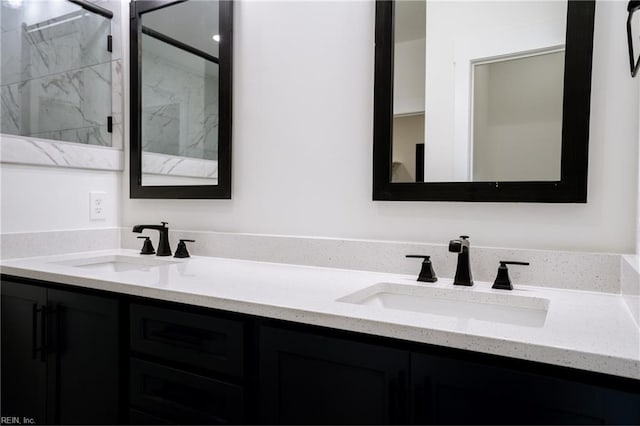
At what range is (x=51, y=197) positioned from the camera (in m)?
1.82

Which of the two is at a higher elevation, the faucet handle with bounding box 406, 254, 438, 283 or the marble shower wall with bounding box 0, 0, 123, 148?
the marble shower wall with bounding box 0, 0, 123, 148

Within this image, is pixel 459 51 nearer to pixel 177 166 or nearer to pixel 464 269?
pixel 464 269

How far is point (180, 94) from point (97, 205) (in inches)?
25.6

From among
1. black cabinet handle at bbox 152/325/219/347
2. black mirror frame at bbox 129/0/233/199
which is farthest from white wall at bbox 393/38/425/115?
black cabinet handle at bbox 152/325/219/347

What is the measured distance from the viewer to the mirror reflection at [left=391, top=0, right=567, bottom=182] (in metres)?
1.24

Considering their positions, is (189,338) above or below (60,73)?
below

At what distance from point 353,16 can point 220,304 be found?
43.6 inches

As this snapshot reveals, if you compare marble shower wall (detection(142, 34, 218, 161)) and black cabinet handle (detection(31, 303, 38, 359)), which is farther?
marble shower wall (detection(142, 34, 218, 161))

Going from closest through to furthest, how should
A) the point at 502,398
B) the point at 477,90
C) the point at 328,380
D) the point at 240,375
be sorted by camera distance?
the point at 502,398 < the point at 328,380 < the point at 240,375 < the point at 477,90

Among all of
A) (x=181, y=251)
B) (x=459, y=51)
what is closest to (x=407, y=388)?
(x=459, y=51)

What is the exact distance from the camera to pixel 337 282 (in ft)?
4.25

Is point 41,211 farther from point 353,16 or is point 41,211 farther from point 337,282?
point 353,16

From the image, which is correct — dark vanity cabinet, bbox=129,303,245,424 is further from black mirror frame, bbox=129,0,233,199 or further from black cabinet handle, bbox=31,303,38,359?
black mirror frame, bbox=129,0,233,199

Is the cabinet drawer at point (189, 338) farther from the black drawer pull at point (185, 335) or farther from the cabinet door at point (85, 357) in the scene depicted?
the cabinet door at point (85, 357)
